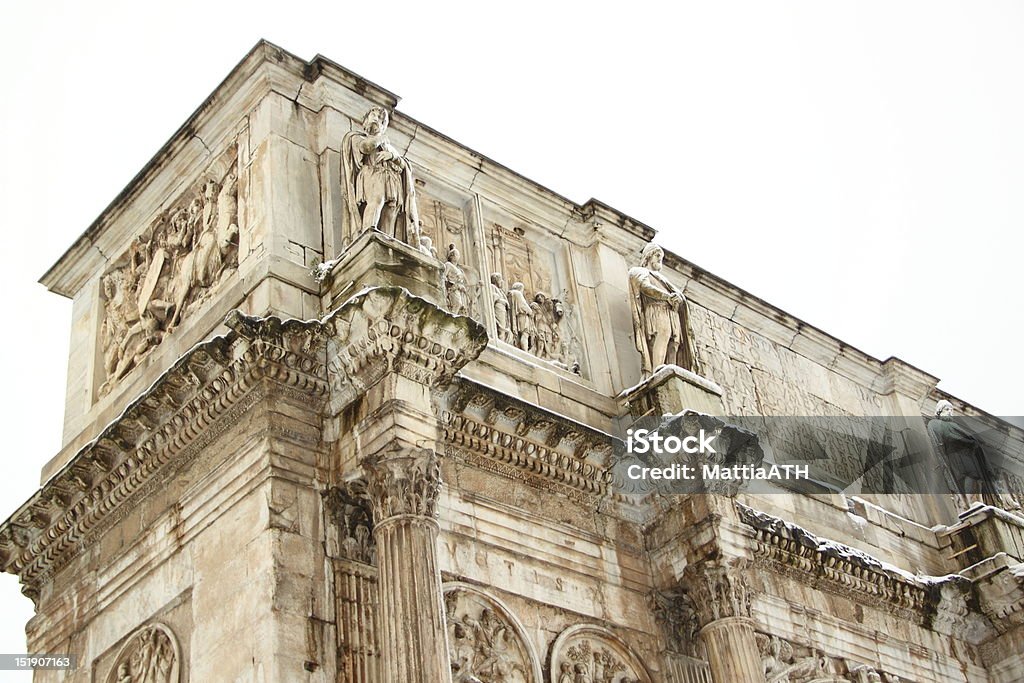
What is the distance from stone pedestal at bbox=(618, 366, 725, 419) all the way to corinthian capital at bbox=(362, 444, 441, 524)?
3.93m

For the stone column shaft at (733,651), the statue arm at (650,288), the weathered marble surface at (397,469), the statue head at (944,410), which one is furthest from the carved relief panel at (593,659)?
the statue head at (944,410)

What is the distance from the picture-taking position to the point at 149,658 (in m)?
11.2

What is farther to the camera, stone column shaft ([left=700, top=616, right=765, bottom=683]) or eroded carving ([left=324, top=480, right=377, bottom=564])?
stone column shaft ([left=700, top=616, right=765, bottom=683])

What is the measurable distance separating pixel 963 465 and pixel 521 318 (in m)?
7.80

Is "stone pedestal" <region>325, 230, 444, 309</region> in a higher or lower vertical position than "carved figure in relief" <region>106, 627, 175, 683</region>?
higher

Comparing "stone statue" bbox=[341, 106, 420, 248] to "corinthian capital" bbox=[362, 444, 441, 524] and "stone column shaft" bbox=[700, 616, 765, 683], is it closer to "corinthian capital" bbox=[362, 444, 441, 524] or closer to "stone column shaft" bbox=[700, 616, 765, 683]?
"corinthian capital" bbox=[362, 444, 441, 524]

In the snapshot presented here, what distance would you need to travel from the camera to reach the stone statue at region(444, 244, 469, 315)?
43.1ft

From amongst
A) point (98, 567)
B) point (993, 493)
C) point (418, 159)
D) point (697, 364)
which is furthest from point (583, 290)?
point (993, 493)

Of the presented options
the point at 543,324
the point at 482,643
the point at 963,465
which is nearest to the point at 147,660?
the point at 482,643

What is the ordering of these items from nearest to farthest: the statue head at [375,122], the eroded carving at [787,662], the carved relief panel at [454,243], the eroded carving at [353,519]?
the eroded carving at [353,519] < the statue head at [375,122] < the carved relief panel at [454,243] < the eroded carving at [787,662]

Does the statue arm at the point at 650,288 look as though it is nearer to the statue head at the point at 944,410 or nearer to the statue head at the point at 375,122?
the statue head at the point at 375,122

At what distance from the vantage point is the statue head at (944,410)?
18.9 m

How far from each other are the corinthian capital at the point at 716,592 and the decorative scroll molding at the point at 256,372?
3317 millimetres

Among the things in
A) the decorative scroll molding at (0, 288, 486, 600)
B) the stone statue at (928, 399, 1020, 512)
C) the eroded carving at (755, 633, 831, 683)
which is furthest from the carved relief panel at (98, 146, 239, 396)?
the stone statue at (928, 399, 1020, 512)
